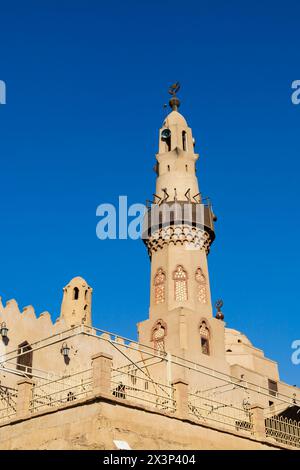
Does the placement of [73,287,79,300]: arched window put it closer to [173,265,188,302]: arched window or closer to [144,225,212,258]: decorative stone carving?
[144,225,212,258]: decorative stone carving

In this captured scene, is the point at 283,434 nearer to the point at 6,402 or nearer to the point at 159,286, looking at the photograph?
the point at 6,402

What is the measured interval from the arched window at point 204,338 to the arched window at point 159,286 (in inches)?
98.6

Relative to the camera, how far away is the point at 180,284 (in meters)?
31.7

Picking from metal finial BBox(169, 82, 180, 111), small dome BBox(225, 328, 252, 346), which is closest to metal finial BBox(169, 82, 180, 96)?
metal finial BBox(169, 82, 180, 111)

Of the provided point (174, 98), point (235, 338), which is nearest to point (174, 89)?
point (174, 98)

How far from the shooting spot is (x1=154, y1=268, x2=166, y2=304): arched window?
1257 inches

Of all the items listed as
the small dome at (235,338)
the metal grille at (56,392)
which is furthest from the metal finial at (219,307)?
the metal grille at (56,392)

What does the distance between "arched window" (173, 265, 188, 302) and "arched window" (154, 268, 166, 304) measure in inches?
27.0

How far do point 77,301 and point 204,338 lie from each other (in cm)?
1099
